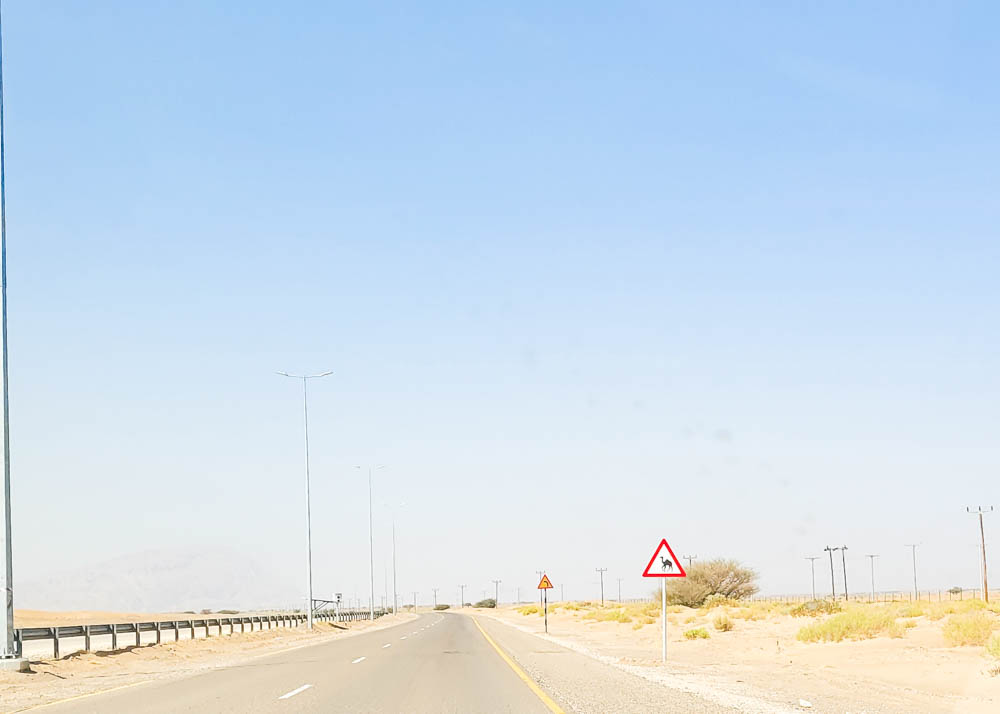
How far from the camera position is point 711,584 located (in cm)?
8325

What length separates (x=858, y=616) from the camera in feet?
115

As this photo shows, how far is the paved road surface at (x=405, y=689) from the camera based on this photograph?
16.4 metres

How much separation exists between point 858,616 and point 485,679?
17967 millimetres

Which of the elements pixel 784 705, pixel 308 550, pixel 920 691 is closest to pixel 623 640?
pixel 308 550

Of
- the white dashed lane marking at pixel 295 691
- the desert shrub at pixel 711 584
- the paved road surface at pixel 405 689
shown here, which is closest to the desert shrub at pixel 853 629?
the paved road surface at pixel 405 689

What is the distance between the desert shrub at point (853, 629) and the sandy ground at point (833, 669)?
0.58m

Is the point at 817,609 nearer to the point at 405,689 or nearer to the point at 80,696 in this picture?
the point at 405,689

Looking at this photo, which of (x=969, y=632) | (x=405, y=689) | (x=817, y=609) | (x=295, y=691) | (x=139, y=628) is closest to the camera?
(x=295, y=691)

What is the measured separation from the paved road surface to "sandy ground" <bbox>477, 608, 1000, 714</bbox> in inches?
66.7

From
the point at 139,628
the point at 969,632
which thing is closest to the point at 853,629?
the point at 969,632

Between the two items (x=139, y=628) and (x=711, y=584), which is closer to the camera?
(x=139, y=628)

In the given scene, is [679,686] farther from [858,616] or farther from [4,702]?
[858,616]

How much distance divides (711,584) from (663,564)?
2354 inches

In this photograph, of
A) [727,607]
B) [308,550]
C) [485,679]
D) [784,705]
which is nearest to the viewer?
[784,705]
